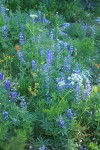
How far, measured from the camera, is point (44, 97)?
14.0ft

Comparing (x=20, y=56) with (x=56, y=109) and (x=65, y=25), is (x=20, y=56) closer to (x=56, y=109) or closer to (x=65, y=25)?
(x=56, y=109)

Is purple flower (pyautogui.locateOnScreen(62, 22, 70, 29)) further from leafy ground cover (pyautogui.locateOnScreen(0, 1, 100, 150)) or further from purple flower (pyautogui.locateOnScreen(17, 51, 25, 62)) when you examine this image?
purple flower (pyautogui.locateOnScreen(17, 51, 25, 62))

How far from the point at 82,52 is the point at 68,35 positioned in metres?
1.00

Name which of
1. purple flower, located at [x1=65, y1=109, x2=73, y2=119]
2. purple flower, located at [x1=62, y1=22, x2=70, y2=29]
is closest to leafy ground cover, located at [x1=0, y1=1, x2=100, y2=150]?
purple flower, located at [x1=65, y1=109, x2=73, y2=119]

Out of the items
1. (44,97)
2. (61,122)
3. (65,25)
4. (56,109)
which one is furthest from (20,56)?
(65,25)

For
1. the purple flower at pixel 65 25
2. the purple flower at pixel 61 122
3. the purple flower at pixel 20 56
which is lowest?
the purple flower at pixel 61 122

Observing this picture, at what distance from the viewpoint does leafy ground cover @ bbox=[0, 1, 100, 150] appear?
150 inches

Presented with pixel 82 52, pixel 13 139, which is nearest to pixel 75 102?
pixel 13 139

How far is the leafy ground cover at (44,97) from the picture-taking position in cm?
381

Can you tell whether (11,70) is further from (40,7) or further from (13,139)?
(40,7)

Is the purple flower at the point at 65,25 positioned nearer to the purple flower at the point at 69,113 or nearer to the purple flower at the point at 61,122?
the purple flower at the point at 69,113

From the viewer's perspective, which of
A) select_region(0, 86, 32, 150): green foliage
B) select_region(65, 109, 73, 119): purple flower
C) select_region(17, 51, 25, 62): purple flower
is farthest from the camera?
select_region(17, 51, 25, 62): purple flower

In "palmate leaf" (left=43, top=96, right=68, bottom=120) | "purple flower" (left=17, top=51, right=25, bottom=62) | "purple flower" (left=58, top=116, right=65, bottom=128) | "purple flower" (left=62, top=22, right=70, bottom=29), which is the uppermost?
"purple flower" (left=17, top=51, right=25, bottom=62)

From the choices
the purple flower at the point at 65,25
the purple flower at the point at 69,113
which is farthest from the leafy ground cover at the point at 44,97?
the purple flower at the point at 65,25
